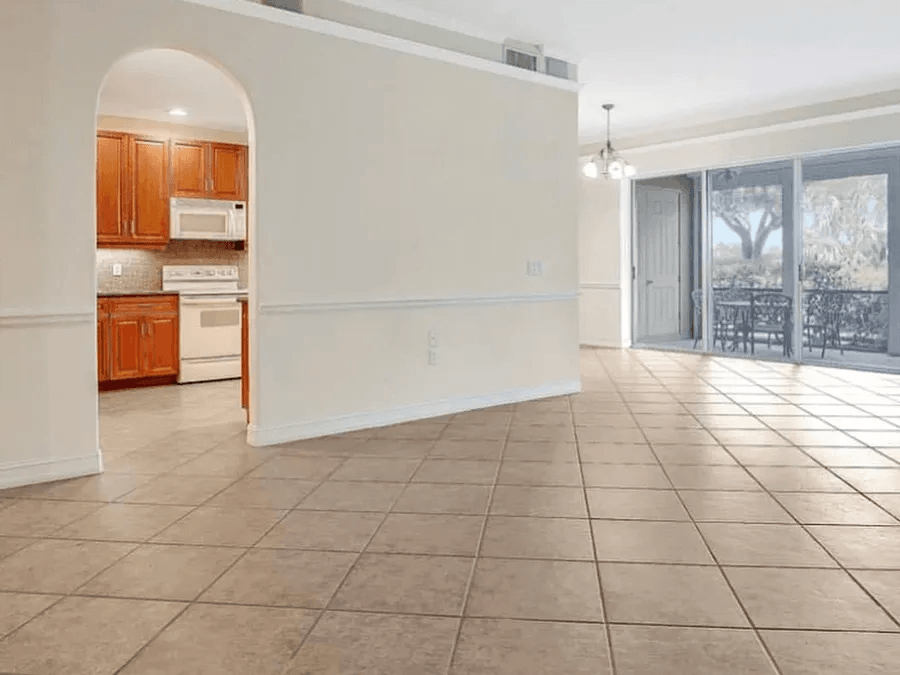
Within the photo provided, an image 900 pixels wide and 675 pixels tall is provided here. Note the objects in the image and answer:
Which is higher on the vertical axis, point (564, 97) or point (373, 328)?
point (564, 97)

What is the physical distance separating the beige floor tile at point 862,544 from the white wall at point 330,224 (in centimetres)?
278

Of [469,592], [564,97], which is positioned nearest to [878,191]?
[564,97]

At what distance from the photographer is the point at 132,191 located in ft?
23.0

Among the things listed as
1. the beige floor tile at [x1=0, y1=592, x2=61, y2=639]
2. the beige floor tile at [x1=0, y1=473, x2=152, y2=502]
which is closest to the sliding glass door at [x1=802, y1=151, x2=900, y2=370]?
the beige floor tile at [x1=0, y1=473, x2=152, y2=502]

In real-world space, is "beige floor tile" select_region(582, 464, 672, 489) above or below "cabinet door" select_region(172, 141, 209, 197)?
below

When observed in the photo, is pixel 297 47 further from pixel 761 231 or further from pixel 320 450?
pixel 761 231

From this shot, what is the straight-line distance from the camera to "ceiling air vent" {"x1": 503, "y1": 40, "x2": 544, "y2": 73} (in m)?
5.57

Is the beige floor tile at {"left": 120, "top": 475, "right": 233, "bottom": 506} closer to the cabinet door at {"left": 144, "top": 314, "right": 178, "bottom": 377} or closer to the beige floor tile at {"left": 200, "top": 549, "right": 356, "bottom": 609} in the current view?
the beige floor tile at {"left": 200, "top": 549, "right": 356, "bottom": 609}

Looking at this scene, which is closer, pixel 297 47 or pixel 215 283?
pixel 297 47

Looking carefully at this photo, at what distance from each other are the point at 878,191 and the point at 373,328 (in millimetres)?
5763

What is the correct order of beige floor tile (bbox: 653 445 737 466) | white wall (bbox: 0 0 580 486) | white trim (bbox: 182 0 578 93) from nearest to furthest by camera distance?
white wall (bbox: 0 0 580 486), beige floor tile (bbox: 653 445 737 466), white trim (bbox: 182 0 578 93)

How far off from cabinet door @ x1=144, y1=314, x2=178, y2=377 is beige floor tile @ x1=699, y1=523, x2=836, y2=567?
5.32 meters

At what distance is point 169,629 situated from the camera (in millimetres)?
2094

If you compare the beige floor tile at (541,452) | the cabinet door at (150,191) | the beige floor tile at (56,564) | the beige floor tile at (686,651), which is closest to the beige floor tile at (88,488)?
the beige floor tile at (56,564)
